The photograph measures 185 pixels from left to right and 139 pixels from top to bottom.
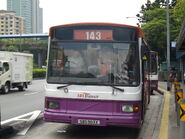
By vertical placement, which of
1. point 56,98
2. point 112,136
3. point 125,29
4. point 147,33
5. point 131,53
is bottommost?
point 112,136

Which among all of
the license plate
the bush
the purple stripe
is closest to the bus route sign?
the purple stripe

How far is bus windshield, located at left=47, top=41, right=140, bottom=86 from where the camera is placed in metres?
7.55

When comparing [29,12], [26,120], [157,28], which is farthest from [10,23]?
[26,120]

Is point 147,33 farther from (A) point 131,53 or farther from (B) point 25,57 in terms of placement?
(A) point 131,53

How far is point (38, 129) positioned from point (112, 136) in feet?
6.86

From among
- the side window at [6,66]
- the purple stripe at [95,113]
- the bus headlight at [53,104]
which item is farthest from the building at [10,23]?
the purple stripe at [95,113]

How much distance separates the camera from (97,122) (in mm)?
7395

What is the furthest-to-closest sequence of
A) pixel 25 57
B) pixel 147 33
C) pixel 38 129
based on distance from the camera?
pixel 147 33 → pixel 25 57 → pixel 38 129

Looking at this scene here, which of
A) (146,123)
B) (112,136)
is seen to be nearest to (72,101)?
(112,136)

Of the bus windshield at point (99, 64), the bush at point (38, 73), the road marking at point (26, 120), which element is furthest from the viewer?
the bush at point (38, 73)

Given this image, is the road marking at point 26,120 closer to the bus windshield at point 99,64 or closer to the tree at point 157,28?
the bus windshield at point 99,64

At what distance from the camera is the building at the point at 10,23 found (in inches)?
4085

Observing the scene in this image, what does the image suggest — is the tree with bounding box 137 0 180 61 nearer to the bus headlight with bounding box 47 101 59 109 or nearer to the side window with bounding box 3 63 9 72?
the side window with bounding box 3 63 9 72

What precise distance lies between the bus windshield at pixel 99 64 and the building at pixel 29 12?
94139 mm
